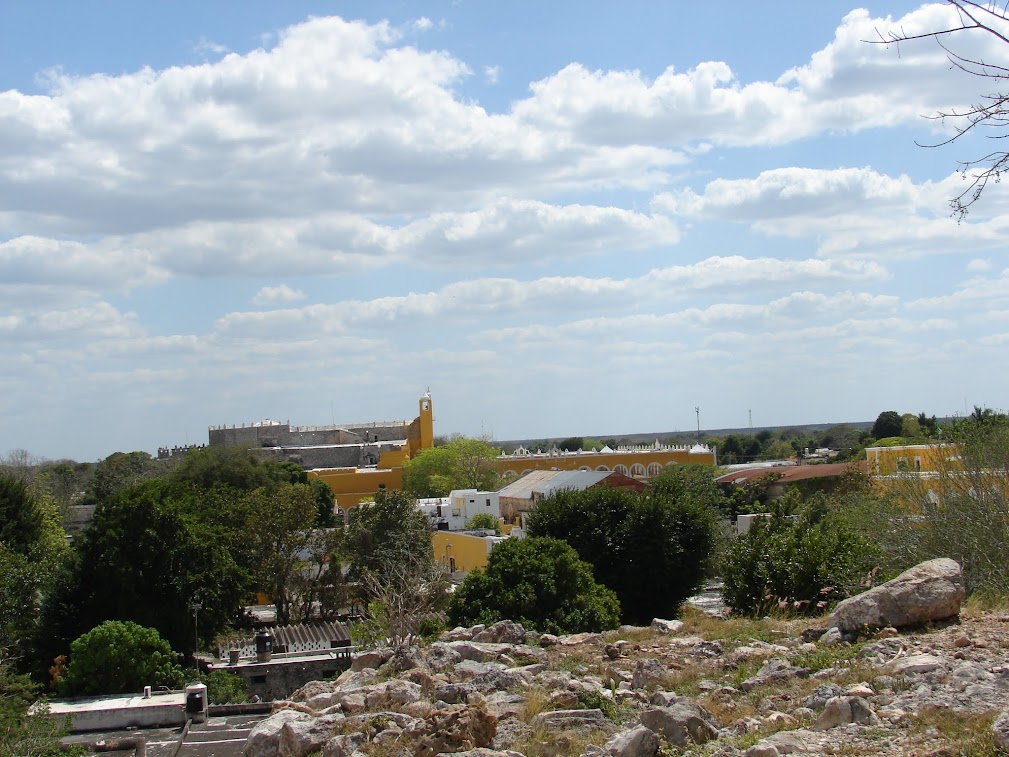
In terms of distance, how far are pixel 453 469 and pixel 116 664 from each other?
3852 cm

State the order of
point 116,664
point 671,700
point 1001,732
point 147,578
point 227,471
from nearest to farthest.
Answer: point 1001,732, point 671,700, point 116,664, point 147,578, point 227,471

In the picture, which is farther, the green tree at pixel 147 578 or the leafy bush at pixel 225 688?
the green tree at pixel 147 578

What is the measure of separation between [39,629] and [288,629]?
6446 millimetres

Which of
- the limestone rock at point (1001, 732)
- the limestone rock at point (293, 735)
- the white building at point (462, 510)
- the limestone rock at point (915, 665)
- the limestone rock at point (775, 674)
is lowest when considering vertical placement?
the white building at point (462, 510)

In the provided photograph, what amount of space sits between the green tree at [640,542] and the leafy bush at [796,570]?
446 centimetres

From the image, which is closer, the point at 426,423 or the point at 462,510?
the point at 462,510

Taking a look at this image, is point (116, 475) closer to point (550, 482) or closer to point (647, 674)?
point (550, 482)

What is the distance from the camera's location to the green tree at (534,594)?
15883mm

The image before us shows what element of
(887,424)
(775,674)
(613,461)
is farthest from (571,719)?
(887,424)

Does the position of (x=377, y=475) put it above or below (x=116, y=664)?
above

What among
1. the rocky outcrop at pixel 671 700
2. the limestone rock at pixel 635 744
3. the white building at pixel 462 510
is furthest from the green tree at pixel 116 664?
the white building at pixel 462 510

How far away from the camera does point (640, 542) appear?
73.4 ft

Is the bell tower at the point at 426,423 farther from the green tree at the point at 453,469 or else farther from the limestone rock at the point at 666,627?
the limestone rock at the point at 666,627

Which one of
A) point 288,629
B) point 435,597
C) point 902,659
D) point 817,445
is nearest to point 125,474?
point 288,629
